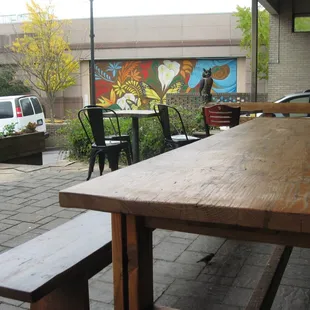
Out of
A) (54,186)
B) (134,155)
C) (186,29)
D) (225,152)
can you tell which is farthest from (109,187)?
(186,29)

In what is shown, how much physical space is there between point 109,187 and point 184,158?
0.60 meters

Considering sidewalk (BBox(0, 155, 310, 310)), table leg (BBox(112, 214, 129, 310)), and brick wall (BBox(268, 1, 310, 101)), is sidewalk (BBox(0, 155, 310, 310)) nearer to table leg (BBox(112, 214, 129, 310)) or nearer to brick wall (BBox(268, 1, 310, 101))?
table leg (BBox(112, 214, 129, 310))

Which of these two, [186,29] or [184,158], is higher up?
[186,29]

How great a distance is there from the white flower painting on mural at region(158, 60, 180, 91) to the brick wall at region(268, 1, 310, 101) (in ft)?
26.0

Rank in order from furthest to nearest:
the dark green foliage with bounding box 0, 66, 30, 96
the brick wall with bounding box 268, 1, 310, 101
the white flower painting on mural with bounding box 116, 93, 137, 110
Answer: the white flower painting on mural with bounding box 116, 93, 137, 110
the dark green foliage with bounding box 0, 66, 30, 96
the brick wall with bounding box 268, 1, 310, 101

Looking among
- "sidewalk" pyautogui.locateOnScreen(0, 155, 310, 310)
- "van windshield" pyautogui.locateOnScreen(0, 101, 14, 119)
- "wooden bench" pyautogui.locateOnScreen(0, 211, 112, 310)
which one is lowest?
"sidewalk" pyautogui.locateOnScreen(0, 155, 310, 310)

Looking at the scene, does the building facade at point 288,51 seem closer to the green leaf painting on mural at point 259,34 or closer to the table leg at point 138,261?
the green leaf painting on mural at point 259,34

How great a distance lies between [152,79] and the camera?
24.7 metres

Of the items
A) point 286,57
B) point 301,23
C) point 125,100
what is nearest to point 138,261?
point 286,57

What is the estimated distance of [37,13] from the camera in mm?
21844

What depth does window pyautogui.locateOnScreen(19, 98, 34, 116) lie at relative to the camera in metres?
15.0

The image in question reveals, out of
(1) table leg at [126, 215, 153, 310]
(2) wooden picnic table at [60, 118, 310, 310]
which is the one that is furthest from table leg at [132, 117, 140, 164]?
(1) table leg at [126, 215, 153, 310]

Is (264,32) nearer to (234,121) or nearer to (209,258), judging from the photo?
(234,121)

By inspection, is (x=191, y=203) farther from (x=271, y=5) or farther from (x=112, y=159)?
(x=271, y=5)
